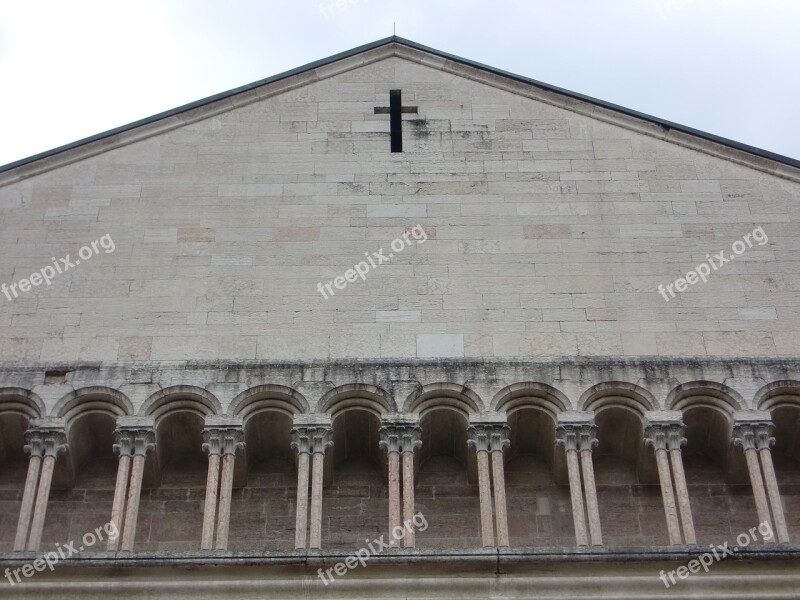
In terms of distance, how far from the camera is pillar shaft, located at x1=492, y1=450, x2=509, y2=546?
14.7m

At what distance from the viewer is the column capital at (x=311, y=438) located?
15461 mm

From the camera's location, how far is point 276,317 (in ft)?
55.5

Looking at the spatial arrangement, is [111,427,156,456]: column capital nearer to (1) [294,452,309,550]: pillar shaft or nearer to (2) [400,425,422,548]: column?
(1) [294,452,309,550]: pillar shaft

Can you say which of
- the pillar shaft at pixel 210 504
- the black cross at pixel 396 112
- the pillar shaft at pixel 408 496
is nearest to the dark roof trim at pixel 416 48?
the black cross at pixel 396 112

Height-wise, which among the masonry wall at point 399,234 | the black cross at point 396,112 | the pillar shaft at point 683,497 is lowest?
the pillar shaft at point 683,497

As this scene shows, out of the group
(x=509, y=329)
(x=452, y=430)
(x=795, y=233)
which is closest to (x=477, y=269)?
(x=509, y=329)

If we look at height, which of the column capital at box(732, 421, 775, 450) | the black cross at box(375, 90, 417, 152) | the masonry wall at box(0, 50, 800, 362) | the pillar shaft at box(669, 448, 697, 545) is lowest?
the pillar shaft at box(669, 448, 697, 545)

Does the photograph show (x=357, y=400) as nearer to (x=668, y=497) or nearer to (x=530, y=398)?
(x=530, y=398)

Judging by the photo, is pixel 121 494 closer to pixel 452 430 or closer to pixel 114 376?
pixel 114 376

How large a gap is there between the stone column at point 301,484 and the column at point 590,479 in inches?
98.3

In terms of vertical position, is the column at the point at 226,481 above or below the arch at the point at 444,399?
below

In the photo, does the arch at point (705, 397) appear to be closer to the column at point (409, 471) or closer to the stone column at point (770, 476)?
the stone column at point (770, 476)

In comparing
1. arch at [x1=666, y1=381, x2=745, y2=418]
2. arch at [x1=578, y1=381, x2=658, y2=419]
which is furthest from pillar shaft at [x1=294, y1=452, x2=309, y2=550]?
arch at [x1=666, y1=381, x2=745, y2=418]

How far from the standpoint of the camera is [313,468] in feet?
50.1
